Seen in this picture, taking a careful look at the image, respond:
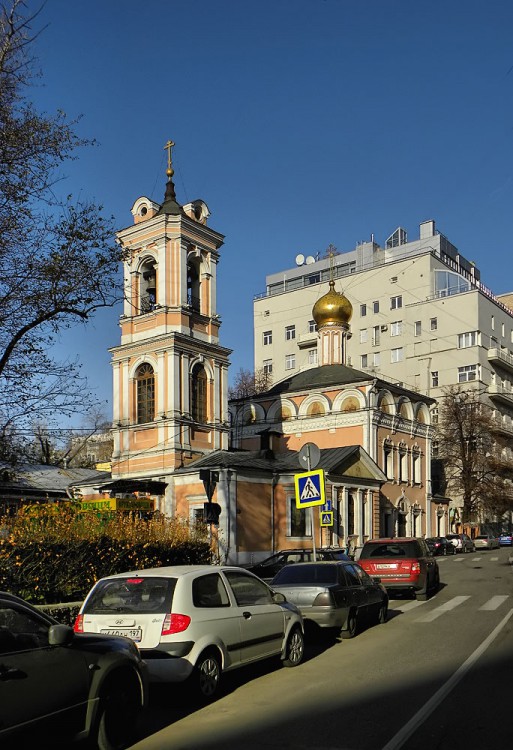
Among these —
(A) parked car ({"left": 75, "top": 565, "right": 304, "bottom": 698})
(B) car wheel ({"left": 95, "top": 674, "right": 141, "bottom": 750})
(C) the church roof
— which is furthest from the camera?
(C) the church roof

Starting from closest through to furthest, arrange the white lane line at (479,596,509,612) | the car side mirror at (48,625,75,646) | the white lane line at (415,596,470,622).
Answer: the car side mirror at (48,625,75,646)
the white lane line at (415,596,470,622)
the white lane line at (479,596,509,612)

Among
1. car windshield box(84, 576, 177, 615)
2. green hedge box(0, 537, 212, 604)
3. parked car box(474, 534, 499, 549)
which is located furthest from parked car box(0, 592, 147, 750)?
parked car box(474, 534, 499, 549)

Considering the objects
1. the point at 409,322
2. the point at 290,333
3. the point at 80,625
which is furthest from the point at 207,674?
the point at 290,333

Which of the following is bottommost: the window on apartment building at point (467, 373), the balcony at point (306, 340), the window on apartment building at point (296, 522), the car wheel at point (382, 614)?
the window on apartment building at point (296, 522)

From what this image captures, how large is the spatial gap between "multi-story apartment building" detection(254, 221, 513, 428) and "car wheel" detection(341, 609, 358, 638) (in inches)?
2128

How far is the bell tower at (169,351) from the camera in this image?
125 ft

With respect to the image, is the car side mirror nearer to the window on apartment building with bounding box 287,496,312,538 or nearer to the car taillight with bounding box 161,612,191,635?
the car taillight with bounding box 161,612,191,635

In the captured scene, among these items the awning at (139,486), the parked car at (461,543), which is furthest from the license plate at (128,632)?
the parked car at (461,543)

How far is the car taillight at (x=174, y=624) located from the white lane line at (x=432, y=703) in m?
2.47

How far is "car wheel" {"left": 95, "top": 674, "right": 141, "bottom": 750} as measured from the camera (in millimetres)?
6599

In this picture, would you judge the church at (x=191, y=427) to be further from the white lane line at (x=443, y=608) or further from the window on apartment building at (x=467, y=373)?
the window on apartment building at (x=467, y=373)

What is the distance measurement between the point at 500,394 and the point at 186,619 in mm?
66012

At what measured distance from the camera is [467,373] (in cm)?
7050

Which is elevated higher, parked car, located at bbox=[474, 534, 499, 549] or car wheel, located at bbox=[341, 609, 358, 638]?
car wheel, located at bbox=[341, 609, 358, 638]
